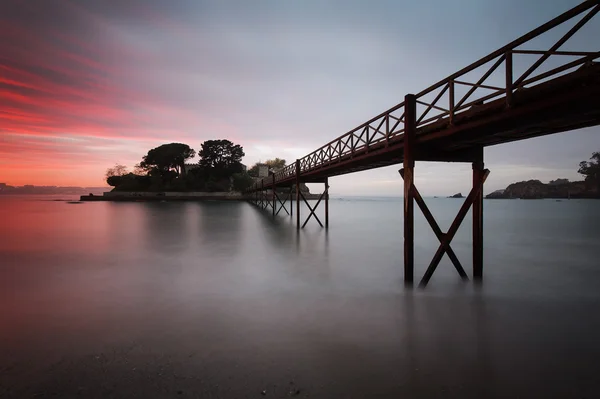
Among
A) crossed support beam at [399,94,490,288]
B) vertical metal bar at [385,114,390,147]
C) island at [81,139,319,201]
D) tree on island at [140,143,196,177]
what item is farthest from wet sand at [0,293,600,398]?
tree on island at [140,143,196,177]

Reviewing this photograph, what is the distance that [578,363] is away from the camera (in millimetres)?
4957

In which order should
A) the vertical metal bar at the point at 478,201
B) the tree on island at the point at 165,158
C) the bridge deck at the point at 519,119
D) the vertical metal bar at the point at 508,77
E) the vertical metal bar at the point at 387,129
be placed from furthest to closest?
the tree on island at the point at 165,158 → the vertical metal bar at the point at 387,129 → the vertical metal bar at the point at 478,201 → the vertical metal bar at the point at 508,77 → the bridge deck at the point at 519,119

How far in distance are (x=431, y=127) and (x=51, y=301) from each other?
429 inches

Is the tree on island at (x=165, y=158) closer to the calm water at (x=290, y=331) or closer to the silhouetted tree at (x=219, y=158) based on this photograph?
the silhouetted tree at (x=219, y=158)

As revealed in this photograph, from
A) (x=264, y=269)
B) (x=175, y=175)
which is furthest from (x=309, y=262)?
(x=175, y=175)

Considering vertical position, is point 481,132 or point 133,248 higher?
point 481,132

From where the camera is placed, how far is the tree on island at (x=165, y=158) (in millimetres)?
91375

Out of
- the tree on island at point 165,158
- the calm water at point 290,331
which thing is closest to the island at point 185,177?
the tree on island at point 165,158

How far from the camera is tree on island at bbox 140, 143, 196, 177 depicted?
9138 cm

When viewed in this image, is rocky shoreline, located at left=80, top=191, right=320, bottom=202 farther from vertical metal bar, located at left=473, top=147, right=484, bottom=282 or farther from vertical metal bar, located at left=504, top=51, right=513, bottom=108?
vertical metal bar, located at left=504, top=51, right=513, bottom=108

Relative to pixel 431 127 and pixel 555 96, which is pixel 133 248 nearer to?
pixel 431 127

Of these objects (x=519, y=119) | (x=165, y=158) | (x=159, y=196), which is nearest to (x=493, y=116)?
(x=519, y=119)

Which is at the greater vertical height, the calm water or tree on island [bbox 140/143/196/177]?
tree on island [bbox 140/143/196/177]

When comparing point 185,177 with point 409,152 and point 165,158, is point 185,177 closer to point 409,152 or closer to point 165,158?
point 165,158
